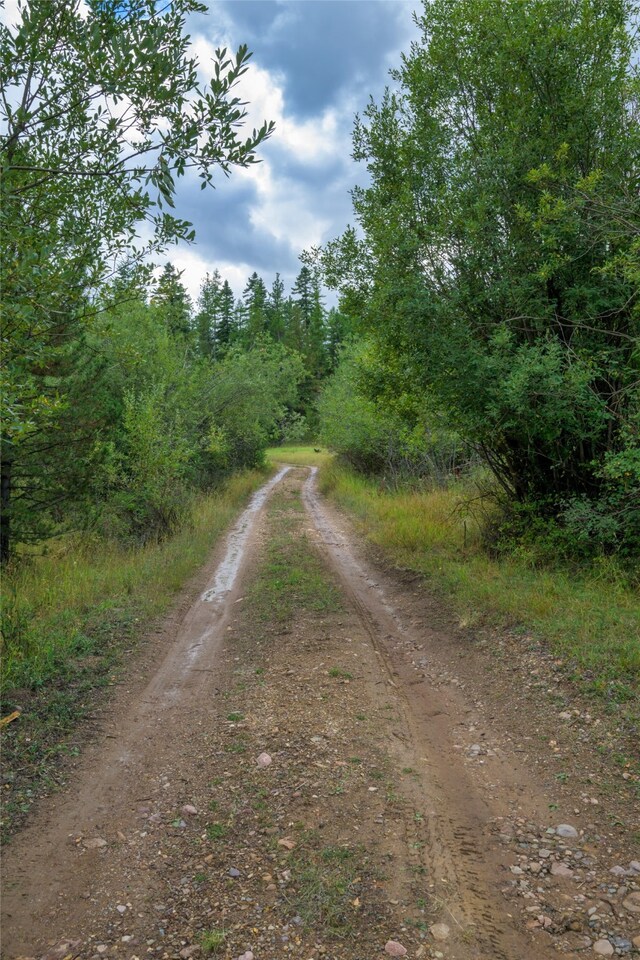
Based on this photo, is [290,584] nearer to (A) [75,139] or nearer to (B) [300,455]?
(A) [75,139]

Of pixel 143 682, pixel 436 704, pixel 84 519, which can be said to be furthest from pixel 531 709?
pixel 84 519

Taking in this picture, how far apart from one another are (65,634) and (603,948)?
6075 mm

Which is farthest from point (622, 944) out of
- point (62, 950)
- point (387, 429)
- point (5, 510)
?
point (387, 429)

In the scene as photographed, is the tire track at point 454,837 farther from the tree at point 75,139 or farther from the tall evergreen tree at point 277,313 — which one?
the tall evergreen tree at point 277,313

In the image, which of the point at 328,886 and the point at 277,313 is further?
the point at 277,313

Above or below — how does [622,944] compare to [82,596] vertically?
below

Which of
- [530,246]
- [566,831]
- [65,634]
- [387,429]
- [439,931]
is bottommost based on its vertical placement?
[566,831]

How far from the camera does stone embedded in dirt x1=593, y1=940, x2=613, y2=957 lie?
110 inches

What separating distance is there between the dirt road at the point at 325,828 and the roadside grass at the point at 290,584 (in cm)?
184

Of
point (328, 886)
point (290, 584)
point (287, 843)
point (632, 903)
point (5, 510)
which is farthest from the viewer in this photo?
point (5, 510)

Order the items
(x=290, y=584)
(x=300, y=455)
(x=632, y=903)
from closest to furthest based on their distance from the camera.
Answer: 1. (x=632, y=903)
2. (x=290, y=584)
3. (x=300, y=455)

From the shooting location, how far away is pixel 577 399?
733 cm

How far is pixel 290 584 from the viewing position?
9.77m

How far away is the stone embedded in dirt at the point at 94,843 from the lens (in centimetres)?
361
